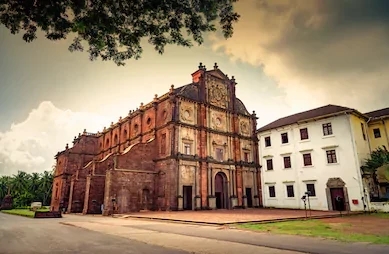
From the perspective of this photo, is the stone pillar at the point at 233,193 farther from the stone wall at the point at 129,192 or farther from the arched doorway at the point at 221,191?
the stone wall at the point at 129,192

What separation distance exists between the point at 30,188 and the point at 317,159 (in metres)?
77.8

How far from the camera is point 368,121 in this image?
28594 millimetres

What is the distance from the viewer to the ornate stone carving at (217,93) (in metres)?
34.4

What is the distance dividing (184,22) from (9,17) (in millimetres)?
4451

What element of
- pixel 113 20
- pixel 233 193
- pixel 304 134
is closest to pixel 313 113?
pixel 304 134

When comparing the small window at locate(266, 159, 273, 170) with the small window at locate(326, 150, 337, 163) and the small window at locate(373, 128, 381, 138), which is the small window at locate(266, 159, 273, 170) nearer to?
the small window at locate(326, 150, 337, 163)

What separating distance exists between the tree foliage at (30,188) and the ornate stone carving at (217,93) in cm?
6007

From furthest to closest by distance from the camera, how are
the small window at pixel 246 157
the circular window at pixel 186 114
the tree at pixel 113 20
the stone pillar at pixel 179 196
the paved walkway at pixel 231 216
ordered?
the small window at pixel 246 157 → the circular window at pixel 186 114 → the stone pillar at pixel 179 196 → the paved walkway at pixel 231 216 → the tree at pixel 113 20

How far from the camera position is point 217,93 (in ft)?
115

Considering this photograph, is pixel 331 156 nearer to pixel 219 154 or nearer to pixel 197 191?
pixel 219 154

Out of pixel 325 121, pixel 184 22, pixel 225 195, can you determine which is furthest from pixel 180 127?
pixel 184 22

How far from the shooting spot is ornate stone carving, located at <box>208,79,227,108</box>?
113 ft

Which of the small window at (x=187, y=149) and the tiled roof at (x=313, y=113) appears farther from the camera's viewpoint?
the small window at (x=187, y=149)

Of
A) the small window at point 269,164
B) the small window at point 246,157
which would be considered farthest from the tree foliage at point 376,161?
the small window at point 246,157
